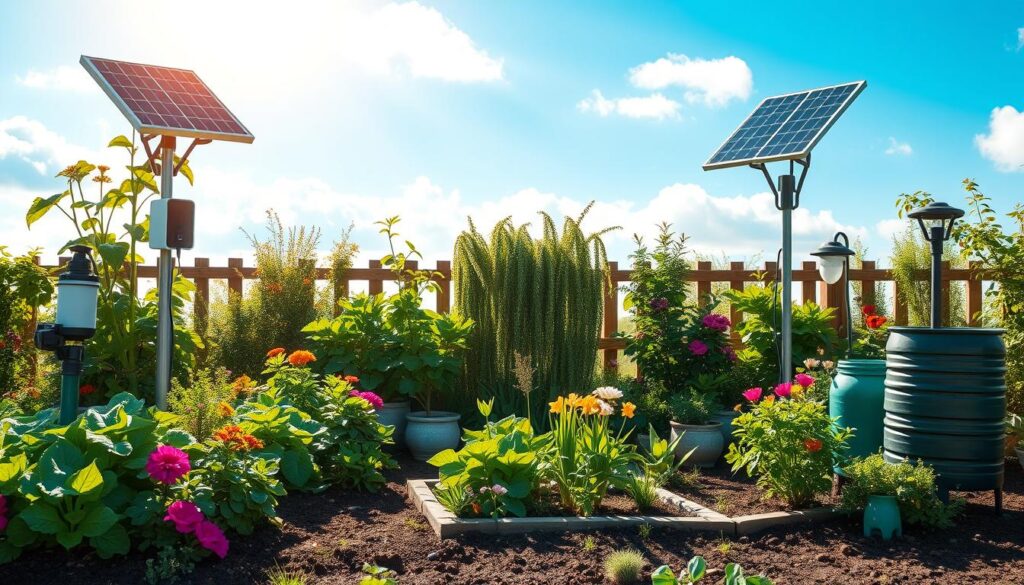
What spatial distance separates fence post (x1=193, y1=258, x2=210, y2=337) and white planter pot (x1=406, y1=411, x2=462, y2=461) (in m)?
2.50

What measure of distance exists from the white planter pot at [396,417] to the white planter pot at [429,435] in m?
0.28

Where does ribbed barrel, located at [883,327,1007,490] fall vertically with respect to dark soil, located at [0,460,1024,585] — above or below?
above

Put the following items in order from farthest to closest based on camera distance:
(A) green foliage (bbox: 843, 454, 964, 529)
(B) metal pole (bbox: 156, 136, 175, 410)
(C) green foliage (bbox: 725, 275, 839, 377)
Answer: (C) green foliage (bbox: 725, 275, 839, 377), (B) metal pole (bbox: 156, 136, 175, 410), (A) green foliage (bbox: 843, 454, 964, 529)

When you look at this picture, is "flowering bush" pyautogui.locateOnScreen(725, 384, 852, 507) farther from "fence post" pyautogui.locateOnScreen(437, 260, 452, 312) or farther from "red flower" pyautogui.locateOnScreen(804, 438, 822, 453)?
"fence post" pyautogui.locateOnScreen(437, 260, 452, 312)

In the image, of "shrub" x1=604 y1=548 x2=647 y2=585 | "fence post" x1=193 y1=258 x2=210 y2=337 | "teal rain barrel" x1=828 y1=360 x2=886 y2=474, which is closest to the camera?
"shrub" x1=604 y1=548 x2=647 y2=585

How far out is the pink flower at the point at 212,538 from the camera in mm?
3070

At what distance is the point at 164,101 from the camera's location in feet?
17.3

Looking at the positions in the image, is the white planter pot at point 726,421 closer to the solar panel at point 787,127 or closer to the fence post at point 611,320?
the solar panel at point 787,127

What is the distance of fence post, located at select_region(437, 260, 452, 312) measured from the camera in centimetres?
788

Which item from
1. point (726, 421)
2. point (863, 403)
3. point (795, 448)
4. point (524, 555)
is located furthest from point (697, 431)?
point (524, 555)

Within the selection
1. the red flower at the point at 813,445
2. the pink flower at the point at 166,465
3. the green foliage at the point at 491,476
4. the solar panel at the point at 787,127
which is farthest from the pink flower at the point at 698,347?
the pink flower at the point at 166,465

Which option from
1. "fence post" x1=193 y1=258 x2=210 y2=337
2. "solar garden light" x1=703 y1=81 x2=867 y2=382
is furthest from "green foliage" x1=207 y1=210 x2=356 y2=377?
"solar garden light" x1=703 y1=81 x2=867 y2=382

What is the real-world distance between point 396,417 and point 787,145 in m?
3.36

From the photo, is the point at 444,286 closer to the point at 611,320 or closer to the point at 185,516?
the point at 611,320
